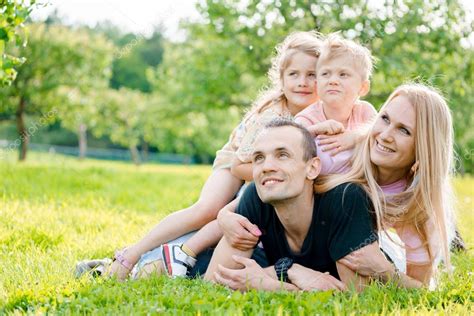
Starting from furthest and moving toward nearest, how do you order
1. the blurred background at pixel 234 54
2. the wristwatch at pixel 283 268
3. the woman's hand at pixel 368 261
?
the blurred background at pixel 234 54
the wristwatch at pixel 283 268
the woman's hand at pixel 368 261

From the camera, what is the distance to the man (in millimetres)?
4098

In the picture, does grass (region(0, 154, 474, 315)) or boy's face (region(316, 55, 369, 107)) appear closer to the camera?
grass (region(0, 154, 474, 315))

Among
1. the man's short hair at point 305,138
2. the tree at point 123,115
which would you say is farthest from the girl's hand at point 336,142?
the tree at point 123,115

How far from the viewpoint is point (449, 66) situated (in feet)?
39.7

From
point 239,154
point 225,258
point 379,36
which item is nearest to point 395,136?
point 239,154

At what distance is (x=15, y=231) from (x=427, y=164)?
3.74m

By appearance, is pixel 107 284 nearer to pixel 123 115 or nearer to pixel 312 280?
pixel 312 280

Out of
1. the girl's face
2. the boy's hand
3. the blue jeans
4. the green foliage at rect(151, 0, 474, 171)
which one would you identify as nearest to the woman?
the boy's hand

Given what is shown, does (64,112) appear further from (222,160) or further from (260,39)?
(222,160)

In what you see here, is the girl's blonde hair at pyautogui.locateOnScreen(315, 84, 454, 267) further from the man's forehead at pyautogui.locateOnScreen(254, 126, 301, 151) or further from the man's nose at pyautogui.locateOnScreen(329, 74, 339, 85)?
the man's nose at pyautogui.locateOnScreen(329, 74, 339, 85)

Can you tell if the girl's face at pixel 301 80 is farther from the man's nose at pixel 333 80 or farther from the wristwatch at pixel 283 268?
the wristwatch at pixel 283 268

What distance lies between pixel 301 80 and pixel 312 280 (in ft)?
5.84

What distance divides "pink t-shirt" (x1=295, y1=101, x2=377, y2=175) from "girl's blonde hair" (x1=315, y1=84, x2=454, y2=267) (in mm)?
106

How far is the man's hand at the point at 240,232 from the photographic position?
4.29 meters
